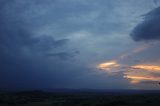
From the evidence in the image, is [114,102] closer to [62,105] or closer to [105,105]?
[105,105]

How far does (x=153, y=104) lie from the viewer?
228 ft

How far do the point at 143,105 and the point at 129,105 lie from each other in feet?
10.2

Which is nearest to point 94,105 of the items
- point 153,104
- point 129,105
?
point 129,105

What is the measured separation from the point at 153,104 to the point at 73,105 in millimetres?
21225

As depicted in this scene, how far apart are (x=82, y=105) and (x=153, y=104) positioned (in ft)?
57.9

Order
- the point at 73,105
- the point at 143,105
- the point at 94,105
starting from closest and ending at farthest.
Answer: the point at 143,105
the point at 94,105
the point at 73,105

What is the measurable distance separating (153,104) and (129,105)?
5219mm

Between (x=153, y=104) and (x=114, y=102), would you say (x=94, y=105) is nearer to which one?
(x=114, y=102)

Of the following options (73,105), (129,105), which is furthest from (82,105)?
(129,105)

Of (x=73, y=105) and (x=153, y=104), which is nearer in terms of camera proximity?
(x=153, y=104)

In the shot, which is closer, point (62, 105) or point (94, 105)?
point (94, 105)

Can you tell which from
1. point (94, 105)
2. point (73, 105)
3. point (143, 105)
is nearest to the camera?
point (143, 105)

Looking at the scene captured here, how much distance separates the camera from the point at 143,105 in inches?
2694

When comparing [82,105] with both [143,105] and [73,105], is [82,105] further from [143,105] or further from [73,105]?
[143,105]
